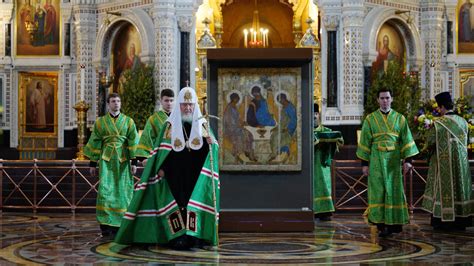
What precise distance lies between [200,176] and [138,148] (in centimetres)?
136

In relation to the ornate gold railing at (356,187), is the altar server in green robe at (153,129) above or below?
above

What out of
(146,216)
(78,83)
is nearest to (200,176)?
(146,216)

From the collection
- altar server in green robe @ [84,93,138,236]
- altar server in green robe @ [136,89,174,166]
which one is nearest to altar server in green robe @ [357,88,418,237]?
altar server in green robe @ [136,89,174,166]

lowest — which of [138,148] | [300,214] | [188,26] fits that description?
[300,214]

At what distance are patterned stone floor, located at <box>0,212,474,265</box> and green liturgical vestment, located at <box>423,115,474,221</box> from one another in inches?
16.1

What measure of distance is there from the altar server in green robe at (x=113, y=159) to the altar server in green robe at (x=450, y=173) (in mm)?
4205

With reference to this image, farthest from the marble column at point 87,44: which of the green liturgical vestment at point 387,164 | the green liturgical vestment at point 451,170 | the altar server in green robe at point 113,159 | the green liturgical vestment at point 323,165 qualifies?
the green liturgical vestment at point 387,164

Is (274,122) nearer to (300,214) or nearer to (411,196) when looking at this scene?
(300,214)

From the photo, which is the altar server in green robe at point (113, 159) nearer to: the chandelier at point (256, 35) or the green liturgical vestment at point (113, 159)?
the green liturgical vestment at point (113, 159)

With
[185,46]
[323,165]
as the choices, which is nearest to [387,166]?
[323,165]

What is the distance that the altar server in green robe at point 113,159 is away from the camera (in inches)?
475

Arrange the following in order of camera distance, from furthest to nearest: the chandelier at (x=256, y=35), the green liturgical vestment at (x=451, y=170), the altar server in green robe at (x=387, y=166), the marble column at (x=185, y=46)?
the chandelier at (x=256, y=35), the marble column at (x=185, y=46), the green liturgical vestment at (x=451, y=170), the altar server in green robe at (x=387, y=166)

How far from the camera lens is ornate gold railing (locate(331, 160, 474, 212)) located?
1625cm

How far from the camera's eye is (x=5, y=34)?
84.1 ft
